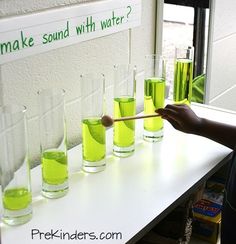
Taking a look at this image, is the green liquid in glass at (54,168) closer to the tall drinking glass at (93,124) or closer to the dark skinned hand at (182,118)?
the tall drinking glass at (93,124)

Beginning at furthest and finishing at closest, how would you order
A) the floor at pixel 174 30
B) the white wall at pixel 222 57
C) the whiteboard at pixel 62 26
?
the white wall at pixel 222 57 < the floor at pixel 174 30 < the whiteboard at pixel 62 26

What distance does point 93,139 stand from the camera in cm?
114

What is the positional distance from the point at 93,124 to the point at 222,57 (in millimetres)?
972

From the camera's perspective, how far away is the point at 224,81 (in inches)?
79.1

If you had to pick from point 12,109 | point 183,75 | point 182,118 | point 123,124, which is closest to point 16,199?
point 12,109

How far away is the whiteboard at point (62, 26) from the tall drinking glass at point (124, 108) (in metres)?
0.14

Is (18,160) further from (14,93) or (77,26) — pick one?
(77,26)

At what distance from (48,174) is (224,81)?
116 centimetres

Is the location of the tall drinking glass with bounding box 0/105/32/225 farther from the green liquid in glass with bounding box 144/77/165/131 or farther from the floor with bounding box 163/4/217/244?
the floor with bounding box 163/4/217/244

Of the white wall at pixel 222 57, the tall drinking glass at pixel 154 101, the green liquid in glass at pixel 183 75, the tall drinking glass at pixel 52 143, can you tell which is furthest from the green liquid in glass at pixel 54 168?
the white wall at pixel 222 57

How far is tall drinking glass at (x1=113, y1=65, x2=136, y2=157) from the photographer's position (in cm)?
122

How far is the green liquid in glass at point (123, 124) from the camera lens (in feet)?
3.99

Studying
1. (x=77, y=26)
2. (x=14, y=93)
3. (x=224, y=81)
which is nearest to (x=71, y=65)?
(x=77, y=26)

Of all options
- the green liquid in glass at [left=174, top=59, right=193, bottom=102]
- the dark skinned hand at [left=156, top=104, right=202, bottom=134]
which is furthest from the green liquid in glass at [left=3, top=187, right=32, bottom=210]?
the green liquid in glass at [left=174, top=59, right=193, bottom=102]
